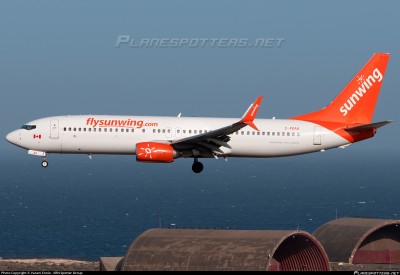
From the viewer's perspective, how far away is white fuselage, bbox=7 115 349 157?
83625mm

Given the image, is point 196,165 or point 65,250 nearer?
point 196,165

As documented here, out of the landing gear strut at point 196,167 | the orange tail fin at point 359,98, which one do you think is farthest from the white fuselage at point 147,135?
A: the landing gear strut at point 196,167

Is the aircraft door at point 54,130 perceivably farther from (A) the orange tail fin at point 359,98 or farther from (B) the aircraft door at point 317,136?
(B) the aircraft door at point 317,136

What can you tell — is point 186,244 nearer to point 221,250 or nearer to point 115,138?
point 221,250

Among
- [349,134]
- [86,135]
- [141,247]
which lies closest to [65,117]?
[86,135]

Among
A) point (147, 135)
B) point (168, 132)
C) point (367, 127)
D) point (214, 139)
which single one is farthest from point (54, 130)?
point (367, 127)

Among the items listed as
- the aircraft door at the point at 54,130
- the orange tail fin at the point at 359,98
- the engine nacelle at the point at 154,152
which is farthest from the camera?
the orange tail fin at the point at 359,98

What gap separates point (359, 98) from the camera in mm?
91938

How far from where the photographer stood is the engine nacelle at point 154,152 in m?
81.2

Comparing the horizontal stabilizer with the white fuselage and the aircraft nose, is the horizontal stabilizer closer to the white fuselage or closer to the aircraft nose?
the white fuselage

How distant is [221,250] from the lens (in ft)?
315

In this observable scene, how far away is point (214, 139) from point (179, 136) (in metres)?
3.65

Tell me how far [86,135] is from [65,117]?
3289 millimetres

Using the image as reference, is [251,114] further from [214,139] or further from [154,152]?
[154,152]
